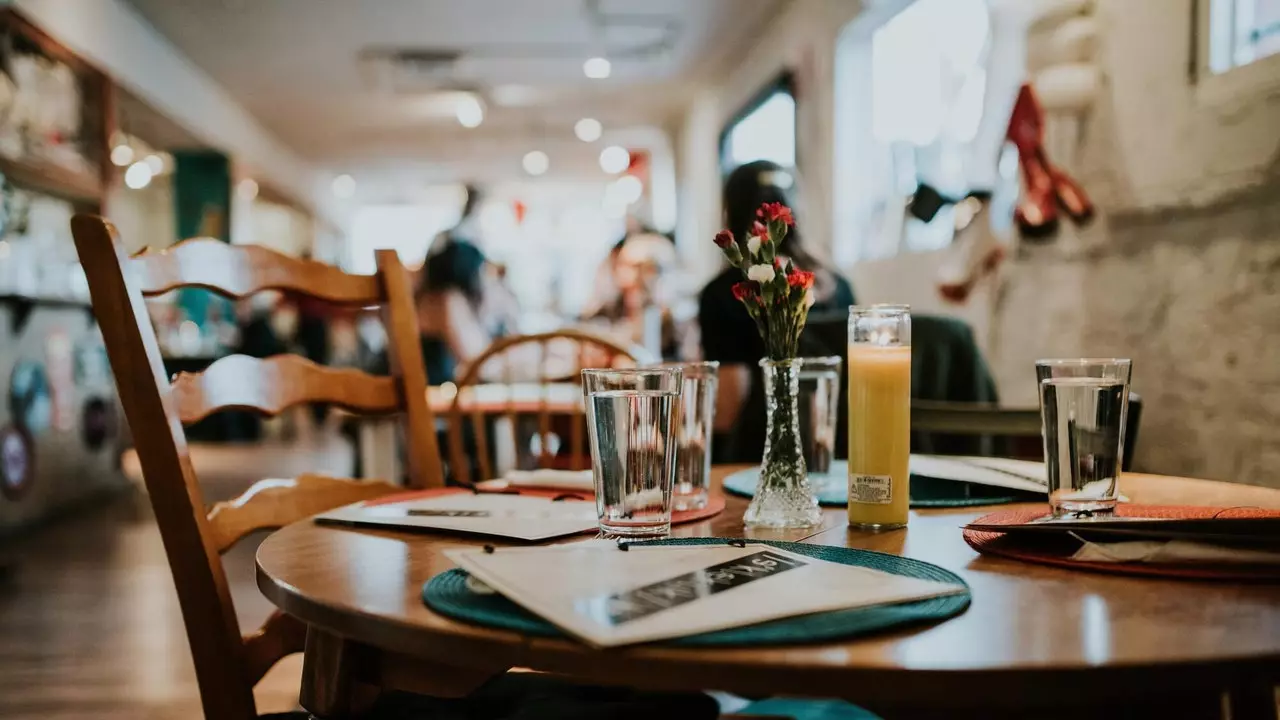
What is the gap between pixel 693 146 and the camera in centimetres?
875

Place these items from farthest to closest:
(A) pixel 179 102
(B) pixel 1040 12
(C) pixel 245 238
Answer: (C) pixel 245 238
(A) pixel 179 102
(B) pixel 1040 12

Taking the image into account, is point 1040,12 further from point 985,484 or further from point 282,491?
point 282,491

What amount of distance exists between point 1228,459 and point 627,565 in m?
2.07

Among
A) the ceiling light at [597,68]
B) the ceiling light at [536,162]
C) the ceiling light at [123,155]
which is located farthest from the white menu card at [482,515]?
the ceiling light at [536,162]

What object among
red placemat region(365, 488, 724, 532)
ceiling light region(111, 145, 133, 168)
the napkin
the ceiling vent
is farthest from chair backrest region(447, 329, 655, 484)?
ceiling light region(111, 145, 133, 168)

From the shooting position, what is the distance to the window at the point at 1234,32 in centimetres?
221

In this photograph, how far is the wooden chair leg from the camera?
734 millimetres

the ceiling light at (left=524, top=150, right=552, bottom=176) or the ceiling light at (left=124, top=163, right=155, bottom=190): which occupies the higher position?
the ceiling light at (left=524, top=150, right=552, bottom=176)

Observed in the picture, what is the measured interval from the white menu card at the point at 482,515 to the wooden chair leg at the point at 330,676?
0.17 metres

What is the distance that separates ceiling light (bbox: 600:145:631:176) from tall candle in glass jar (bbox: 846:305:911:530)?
1013cm

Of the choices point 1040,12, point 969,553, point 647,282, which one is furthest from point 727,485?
point 647,282

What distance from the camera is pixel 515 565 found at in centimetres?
66

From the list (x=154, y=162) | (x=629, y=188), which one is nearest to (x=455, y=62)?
(x=154, y=162)

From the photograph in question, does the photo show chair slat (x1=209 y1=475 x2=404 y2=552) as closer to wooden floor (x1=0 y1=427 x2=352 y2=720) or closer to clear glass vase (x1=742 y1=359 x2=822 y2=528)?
clear glass vase (x1=742 y1=359 x2=822 y2=528)
